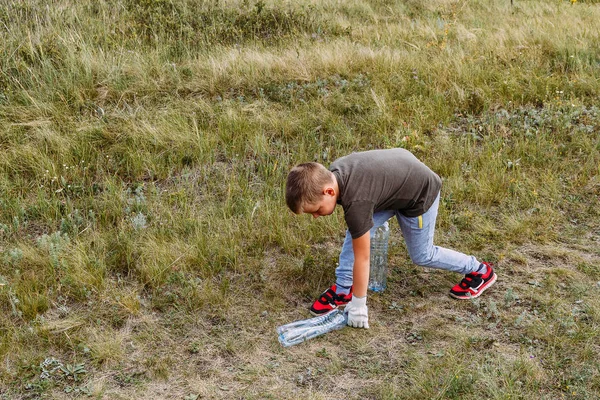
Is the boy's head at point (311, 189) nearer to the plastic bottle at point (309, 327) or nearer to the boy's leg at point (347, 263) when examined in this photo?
the boy's leg at point (347, 263)

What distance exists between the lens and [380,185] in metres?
3.76

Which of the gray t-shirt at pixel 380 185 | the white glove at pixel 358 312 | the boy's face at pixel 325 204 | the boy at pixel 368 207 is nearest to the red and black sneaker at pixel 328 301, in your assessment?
the boy at pixel 368 207

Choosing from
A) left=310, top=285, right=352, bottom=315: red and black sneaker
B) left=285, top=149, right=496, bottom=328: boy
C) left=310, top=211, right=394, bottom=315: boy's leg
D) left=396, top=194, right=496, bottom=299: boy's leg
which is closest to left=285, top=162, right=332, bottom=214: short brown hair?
left=285, top=149, right=496, bottom=328: boy

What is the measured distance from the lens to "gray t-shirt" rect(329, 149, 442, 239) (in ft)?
12.0

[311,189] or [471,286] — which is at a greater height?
[311,189]

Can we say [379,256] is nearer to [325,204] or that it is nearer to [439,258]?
[439,258]

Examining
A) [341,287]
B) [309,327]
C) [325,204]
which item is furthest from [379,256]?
[325,204]

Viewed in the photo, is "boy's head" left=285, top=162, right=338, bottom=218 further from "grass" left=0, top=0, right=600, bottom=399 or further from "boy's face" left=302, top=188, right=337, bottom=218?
"grass" left=0, top=0, right=600, bottom=399

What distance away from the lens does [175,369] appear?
385 cm

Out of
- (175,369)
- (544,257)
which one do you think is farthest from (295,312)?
(544,257)

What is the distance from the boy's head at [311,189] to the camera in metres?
3.54

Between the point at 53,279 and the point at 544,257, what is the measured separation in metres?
3.71

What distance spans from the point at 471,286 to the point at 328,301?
3.37ft

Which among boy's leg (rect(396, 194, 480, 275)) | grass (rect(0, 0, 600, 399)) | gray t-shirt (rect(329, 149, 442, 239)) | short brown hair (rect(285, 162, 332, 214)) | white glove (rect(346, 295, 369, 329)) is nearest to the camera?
short brown hair (rect(285, 162, 332, 214))
